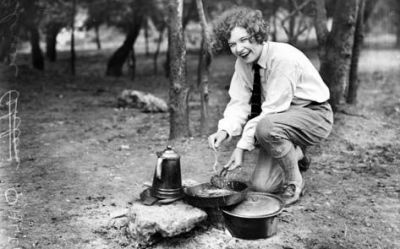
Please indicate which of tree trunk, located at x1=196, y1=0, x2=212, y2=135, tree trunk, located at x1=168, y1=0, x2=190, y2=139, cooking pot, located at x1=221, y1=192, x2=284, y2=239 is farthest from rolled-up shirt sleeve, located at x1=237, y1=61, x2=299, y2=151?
tree trunk, located at x1=168, y1=0, x2=190, y2=139

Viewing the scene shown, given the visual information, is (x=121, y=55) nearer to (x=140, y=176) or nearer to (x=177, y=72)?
(x=177, y=72)

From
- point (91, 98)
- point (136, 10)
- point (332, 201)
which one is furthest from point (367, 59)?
point (332, 201)

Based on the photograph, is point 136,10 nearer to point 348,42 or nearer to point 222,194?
point 348,42

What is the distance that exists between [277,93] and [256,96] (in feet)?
1.06

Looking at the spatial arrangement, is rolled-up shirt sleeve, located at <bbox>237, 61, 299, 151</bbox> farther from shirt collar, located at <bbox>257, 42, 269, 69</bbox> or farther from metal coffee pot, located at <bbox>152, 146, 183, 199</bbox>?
metal coffee pot, located at <bbox>152, 146, 183, 199</bbox>

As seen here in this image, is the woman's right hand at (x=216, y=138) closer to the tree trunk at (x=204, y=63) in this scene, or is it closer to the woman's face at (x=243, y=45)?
the woman's face at (x=243, y=45)

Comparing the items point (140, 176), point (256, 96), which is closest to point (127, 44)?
point (140, 176)

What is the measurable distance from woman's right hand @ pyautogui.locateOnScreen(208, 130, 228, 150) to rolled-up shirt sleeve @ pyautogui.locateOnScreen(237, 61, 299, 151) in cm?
15

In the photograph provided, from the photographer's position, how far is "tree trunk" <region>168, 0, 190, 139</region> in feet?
19.2

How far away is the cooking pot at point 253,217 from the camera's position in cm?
342

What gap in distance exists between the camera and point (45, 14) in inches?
487

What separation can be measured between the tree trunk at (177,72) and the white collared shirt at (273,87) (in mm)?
1865

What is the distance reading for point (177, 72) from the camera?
5.94 metres

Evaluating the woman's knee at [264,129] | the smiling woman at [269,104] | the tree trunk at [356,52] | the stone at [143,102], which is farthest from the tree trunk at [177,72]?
the tree trunk at [356,52]
